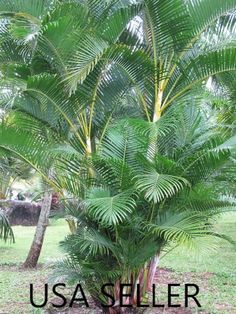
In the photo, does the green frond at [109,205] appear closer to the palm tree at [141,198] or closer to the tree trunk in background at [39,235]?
the palm tree at [141,198]

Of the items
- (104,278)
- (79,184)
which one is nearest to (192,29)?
(79,184)

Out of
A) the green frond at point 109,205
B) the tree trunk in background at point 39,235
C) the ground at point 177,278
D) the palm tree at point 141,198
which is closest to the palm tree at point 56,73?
the palm tree at point 141,198

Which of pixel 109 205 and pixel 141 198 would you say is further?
pixel 141 198

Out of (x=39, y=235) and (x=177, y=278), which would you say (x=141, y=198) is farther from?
(x=39, y=235)

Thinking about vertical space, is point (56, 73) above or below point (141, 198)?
above

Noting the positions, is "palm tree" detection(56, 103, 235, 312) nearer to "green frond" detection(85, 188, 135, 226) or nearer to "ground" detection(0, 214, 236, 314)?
"green frond" detection(85, 188, 135, 226)

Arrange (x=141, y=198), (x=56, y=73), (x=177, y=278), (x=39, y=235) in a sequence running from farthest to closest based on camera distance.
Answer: (x=39, y=235)
(x=177, y=278)
(x=56, y=73)
(x=141, y=198)

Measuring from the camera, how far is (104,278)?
4.31m

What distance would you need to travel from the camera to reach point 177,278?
6477mm

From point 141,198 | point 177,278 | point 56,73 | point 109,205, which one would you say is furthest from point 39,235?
point 109,205

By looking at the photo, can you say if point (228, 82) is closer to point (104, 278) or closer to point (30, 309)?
point (104, 278)

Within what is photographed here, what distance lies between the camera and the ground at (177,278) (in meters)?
4.73

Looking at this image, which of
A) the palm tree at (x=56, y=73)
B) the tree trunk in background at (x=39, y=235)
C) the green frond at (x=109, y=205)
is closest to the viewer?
the green frond at (x=109, y=205)

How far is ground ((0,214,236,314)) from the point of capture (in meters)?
4.73
